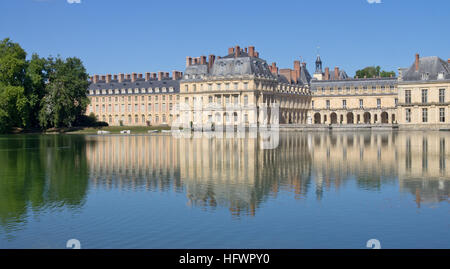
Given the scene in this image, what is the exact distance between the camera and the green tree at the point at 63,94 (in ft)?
248

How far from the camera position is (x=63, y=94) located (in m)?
76.2

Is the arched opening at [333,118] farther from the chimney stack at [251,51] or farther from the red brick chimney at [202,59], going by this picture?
the red brick chimney at [202,59]

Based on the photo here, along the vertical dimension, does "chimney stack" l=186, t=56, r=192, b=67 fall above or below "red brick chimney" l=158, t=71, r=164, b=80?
above

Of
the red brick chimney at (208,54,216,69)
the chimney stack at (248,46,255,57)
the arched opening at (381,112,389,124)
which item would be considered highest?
the chimney stack at (248,46,255,57)

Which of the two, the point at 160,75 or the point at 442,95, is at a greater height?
the point at 160,75

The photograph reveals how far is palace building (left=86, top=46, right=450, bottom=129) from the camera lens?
7612cm

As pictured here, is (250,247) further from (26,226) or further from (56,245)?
(26,226)

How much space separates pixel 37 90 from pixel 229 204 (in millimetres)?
68480

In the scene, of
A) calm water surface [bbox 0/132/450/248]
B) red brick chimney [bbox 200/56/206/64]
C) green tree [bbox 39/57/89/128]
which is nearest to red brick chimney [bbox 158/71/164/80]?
red brick chimney [bbox 200/56/206/64]

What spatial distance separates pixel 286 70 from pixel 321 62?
16921 mm

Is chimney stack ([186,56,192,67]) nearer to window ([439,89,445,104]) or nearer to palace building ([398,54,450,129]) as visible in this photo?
palace building ([398,54,450,129])

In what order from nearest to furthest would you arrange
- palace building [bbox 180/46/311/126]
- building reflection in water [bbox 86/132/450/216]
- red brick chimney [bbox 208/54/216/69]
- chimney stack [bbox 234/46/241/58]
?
building reflection in water [bbox 86/132/450/216]
palace building [bbox 180/46/311/126]
chimney stack [bbox 234/46/241/58]
red brick chimney [bbox 208/54/216/69]

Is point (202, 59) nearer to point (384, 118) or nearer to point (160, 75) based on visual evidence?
point (160, 75)

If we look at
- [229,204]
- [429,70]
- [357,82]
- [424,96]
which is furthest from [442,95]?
[229,204]
